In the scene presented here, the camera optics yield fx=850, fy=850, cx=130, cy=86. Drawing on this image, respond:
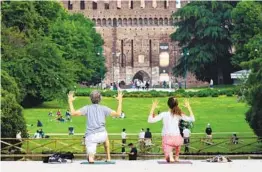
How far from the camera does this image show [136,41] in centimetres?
8438

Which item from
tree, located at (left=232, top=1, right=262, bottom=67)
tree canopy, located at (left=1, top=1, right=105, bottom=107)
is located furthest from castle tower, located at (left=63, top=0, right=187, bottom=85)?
tree, located at (left=232, top=1, right=262, bottom=67)

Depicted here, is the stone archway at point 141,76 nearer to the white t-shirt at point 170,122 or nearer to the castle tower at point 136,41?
the castle tower at point 136,41

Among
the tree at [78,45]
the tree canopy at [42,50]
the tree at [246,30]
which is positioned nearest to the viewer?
the tree canopy at [42,50]

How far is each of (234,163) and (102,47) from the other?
232ft

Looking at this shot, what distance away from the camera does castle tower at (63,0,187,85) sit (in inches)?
3319

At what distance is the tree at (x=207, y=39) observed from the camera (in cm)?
6912

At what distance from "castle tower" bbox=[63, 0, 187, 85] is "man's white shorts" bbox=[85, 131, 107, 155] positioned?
72439 millimetres

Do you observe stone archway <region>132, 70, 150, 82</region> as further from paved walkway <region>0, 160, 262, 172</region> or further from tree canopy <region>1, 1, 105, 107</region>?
paved walkway <region>0, 160, 262, 172</region>

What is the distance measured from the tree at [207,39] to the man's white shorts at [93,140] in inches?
2237

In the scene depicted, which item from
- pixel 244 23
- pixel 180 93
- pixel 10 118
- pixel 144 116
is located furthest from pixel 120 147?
pixel 244 23

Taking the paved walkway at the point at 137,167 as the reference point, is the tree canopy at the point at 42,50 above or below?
above

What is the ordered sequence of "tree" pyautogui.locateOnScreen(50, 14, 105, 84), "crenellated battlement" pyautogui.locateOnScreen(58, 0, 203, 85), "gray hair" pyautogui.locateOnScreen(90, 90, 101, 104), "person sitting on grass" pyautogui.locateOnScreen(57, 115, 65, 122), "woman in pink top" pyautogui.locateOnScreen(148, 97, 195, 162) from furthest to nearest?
"crenellated battlement" pyautogui.locateOnScreen(58, 0, 203, 85)
"tree" pyautogui.locateOnScreen(50, 14, 105, 84)
"person sitting on grass" pyautogui.locateOnScreen(57, 115, 65, 122)
"woman in pink top" pyautogui.locateOnScreen(148, 97, 195, 162)
"gray hair" pyautogui.locateOnScreen(90, 90, 101, 104)

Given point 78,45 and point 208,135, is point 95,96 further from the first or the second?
point 78,45

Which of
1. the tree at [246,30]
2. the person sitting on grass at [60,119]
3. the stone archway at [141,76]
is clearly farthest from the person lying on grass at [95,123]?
the stone archway at [141,76]
